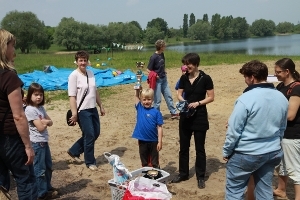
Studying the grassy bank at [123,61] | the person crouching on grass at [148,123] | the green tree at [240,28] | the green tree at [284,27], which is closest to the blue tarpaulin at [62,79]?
the grassy bank at [123,61]

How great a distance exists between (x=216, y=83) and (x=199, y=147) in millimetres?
8693

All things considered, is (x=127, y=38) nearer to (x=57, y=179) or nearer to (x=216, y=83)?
(x=216, y=83)

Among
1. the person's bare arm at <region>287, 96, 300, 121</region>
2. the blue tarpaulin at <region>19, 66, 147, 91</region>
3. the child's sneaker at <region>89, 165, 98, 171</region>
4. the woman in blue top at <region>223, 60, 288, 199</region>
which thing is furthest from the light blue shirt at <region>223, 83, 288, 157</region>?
the blue tarpaulin at <region>19, 66, 147, 91</region>

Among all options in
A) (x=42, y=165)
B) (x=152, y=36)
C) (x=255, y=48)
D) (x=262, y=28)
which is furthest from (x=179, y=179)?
(x=262, y=28)

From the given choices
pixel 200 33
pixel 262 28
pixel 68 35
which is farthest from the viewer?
pixel 262 28

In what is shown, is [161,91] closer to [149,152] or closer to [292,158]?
[149,152]

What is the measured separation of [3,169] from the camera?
3.12m

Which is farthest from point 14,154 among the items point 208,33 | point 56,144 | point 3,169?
point 208,33

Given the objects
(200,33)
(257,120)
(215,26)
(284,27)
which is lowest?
(257,120)

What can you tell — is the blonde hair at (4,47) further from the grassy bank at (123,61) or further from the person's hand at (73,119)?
the grassy bank at (123,61)

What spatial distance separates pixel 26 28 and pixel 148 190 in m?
64.8

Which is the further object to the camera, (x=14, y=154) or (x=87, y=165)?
(x=87, y=165)

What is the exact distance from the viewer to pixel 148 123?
14.2 ft

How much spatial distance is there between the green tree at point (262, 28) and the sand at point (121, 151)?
386 feet
